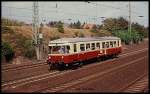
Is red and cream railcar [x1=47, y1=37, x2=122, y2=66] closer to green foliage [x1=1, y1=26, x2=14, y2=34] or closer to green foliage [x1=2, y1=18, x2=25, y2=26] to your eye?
green foliage [x1=1, y1=26, x2=14, y2=34]

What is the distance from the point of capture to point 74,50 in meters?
28.5

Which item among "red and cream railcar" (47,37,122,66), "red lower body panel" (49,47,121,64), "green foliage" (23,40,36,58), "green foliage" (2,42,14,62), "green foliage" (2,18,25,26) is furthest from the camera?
"green foliage" (2,18,25,26)

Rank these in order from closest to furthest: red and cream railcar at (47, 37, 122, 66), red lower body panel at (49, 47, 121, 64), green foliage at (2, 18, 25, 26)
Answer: red lower body panel at (49, 47, 121, 64)
red and cream railcar at (47, 37, 122, 66)
green foliage at (2, 18, 25, 26)

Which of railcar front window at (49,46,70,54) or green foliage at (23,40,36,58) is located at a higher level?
railcar front window at (49,46,70,54)

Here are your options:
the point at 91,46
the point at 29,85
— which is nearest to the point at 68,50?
the point at 91,46

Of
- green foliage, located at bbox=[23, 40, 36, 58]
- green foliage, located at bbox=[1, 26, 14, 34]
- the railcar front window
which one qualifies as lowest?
green foliage, located at bbox=[23, 40, 36, 58]

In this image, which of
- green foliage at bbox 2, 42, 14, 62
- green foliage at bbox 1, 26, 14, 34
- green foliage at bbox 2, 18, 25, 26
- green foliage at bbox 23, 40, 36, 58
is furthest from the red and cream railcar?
green foliage at bbox 2, 18, 25, 26

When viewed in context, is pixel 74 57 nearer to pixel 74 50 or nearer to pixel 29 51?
pixel 74 50

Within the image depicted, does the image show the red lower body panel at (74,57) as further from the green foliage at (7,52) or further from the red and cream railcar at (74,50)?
the green foliage at (7,52)

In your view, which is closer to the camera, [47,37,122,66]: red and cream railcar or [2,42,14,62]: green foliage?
[47,37,122,66]: red and cream railcar

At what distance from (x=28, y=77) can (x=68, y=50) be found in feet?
16.7

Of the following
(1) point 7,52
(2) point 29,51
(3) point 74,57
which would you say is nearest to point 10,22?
(2) point 29,51

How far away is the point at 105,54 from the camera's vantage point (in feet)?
116

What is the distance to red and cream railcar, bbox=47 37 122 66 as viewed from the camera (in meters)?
27.7
